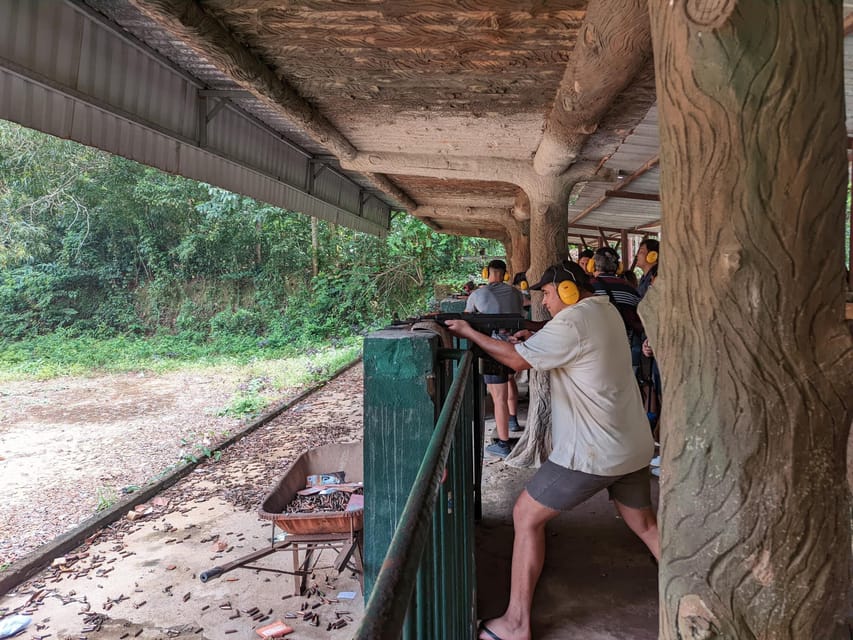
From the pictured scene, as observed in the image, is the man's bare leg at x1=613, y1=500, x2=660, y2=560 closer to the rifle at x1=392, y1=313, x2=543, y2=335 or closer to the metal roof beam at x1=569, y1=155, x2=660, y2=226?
the rifle at x1=392, y1=313, x2=543, y2=335

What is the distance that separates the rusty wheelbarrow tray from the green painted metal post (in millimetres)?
633

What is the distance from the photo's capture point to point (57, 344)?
18.9 metres

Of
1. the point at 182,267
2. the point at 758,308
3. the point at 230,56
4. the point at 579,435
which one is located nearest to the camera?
the point at 758,308

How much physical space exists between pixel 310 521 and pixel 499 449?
258 centimetres

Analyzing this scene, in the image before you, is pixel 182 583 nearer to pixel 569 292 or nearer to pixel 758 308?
pixel 569 292

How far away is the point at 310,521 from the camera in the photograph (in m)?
3.39

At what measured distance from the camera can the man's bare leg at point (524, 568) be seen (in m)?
2.77

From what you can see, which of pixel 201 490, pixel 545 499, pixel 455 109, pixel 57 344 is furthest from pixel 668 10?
pixel 57 344

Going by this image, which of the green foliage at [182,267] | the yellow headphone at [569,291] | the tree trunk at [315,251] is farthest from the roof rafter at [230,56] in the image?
the tree trunk at [315,251]

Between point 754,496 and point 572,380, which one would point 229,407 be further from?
point 754,496

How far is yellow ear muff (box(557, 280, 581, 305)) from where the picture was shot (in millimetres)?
3018

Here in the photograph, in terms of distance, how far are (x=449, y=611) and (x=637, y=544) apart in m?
2.34

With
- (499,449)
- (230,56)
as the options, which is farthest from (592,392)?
(499,449)

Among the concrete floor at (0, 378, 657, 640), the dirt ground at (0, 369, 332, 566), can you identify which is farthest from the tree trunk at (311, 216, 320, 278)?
the concrete floor at (0, 378, 657, 640)
